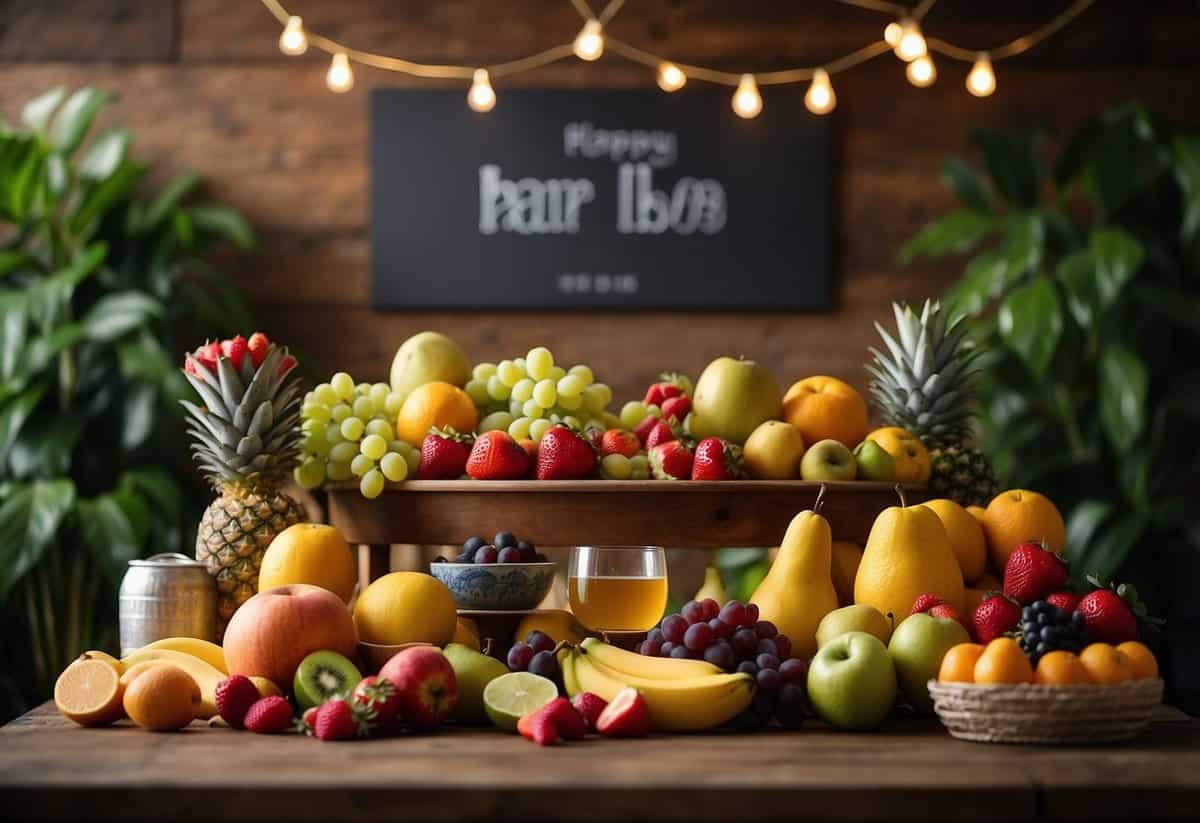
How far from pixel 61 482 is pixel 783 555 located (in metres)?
2.57

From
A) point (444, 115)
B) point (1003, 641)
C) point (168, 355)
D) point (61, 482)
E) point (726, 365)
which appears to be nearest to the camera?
point (1003, 641)

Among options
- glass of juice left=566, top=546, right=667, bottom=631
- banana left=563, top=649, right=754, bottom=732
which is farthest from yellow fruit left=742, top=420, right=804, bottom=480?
banana left=563, top=649, right=754, bottom=732

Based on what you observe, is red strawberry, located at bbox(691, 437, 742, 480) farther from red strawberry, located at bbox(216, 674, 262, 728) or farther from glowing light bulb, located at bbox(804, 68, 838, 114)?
glowing light bulb, located at bbox(804, 68, 838, 114)

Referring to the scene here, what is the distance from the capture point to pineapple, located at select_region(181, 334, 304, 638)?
84.7 inches

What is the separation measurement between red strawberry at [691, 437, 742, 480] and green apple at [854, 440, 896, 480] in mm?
206

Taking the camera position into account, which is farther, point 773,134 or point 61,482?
point 773,134

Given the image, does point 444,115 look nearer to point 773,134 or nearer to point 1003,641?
point 773,134

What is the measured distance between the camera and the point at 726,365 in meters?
2.40

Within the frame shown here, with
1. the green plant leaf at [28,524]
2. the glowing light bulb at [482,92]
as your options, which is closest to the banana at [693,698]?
the green plant leaf at [28,524]

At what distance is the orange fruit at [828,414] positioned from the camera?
7.72ft

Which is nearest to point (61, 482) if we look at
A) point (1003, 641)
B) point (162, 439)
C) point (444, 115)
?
point (162, 439)

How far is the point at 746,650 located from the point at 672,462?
0.50 metres

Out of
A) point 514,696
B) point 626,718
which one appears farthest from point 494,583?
point 626,718

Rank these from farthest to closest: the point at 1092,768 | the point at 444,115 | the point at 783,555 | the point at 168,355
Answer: the point at 444,115, the point at 168,355, the point at 783,555, the point at 1092,768
